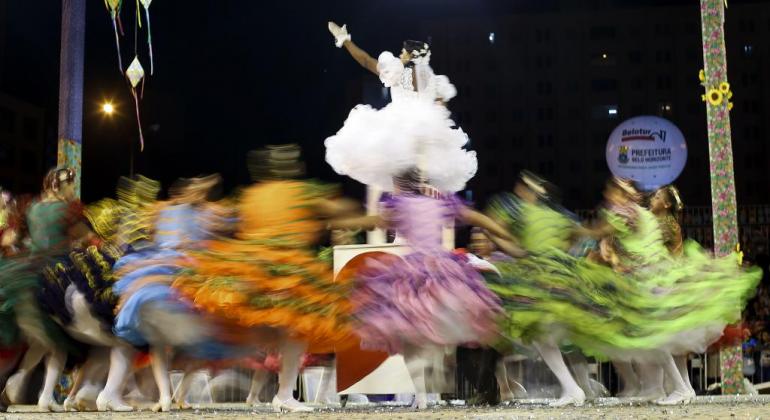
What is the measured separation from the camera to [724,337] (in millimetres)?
6000

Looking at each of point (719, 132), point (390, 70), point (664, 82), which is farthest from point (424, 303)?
point (664, 82)

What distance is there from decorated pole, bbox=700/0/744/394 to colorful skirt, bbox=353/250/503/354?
3610 millimetres

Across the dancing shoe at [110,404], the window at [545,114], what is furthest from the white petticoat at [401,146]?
the window at [545,114]

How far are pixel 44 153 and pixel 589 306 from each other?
3946cm

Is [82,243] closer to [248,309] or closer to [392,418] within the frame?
[248,309]

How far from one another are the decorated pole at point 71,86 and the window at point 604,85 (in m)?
42.9

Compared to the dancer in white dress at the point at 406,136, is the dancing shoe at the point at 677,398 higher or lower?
lower

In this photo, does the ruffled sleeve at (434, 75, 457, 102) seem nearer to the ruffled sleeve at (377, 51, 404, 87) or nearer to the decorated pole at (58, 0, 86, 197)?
the ruffled sleeve at (377, 51, 404, 87)

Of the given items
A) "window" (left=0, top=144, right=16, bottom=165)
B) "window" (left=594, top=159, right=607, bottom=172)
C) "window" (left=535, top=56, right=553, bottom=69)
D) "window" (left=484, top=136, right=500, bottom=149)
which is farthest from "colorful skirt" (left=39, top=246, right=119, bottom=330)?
"window" (left=535, top=56, right=553, bottom=69)

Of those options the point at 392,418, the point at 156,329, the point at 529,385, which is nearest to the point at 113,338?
the point at 156,329

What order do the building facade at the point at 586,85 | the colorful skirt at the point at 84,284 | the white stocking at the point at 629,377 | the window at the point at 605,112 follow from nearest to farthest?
the colorful skirt at the point at 84,284, the white stocking at the point at 629,377, the building facade at the point at 586,85, the window at the point at 605,112

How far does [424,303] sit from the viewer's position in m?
5.11

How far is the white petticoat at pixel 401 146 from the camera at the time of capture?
600 centimetres

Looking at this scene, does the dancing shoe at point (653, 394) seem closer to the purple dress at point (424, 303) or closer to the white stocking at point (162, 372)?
the purple dress at point (424, 303)
